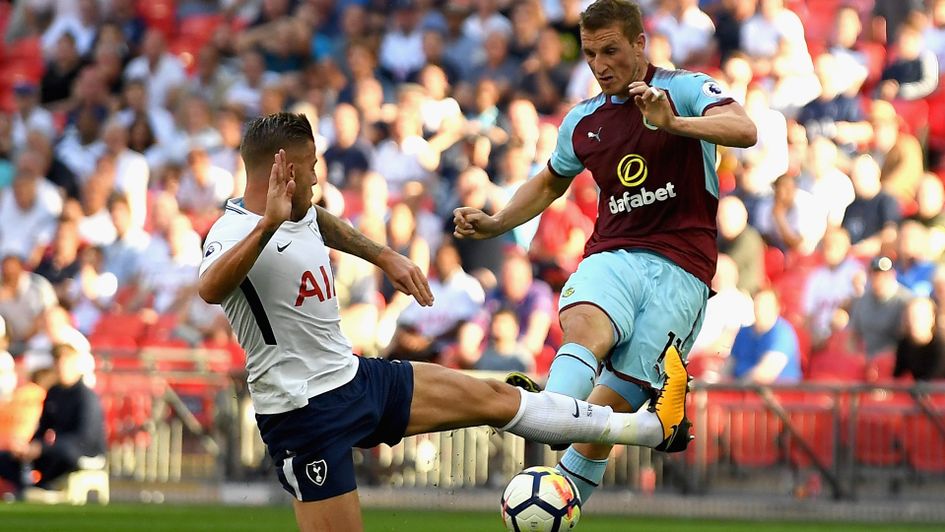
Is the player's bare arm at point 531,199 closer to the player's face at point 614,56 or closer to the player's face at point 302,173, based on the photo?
the player's face at point 614,56

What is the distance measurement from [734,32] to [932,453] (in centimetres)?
576

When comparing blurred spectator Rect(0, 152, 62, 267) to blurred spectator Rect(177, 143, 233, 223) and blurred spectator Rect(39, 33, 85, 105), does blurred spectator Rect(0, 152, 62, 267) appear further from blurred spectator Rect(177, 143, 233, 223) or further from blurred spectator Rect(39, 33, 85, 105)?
blurred spectator Rect(39, 33, 85, 105)

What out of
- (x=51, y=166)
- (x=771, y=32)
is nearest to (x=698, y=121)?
(x=771, y=32)

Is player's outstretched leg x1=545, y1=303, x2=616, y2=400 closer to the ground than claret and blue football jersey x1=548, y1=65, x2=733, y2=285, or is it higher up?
closer to the ground

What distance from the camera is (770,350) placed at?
609 inches

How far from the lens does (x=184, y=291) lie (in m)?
19.1

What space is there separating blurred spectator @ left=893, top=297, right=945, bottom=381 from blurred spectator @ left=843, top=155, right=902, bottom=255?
1403 mm

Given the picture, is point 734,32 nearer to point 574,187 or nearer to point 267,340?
point 574,187

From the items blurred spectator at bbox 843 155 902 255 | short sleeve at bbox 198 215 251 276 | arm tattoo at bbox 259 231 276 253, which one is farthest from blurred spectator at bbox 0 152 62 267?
arm tattoo at bbox 259 231 276 253

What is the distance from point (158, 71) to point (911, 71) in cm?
1023

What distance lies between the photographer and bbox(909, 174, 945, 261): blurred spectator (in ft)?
51.7

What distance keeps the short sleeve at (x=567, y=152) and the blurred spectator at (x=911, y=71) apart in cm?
841

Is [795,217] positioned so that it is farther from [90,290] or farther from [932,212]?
[90,290]

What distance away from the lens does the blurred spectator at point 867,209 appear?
16.2 metres
